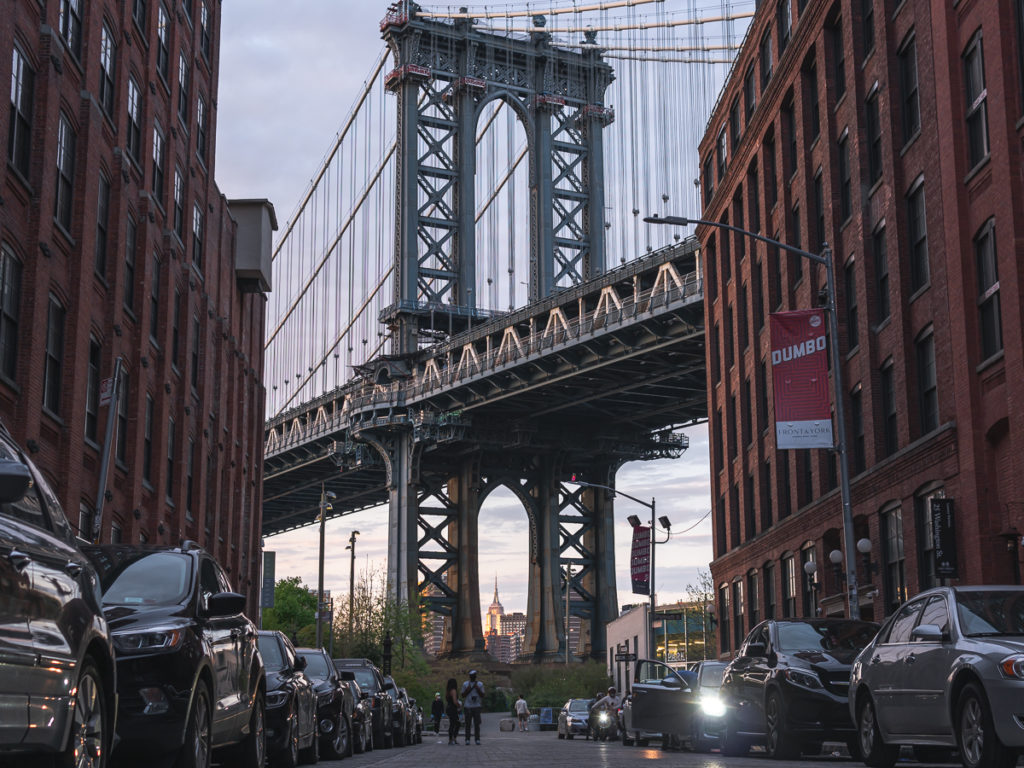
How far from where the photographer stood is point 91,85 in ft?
90.8

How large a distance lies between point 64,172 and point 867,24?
713 inches

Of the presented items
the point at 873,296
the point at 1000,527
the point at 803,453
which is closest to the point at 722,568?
the point at 803,453

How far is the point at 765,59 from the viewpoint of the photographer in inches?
1692

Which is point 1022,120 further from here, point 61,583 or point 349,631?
point 349,631

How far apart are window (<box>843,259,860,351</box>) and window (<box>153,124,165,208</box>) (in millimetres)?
16360

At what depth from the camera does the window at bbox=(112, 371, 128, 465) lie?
100 ft

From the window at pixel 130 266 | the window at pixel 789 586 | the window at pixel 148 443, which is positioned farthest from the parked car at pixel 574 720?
the window at pixel 130 266

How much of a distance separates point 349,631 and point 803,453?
39.5 m

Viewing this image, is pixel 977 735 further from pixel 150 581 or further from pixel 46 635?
pixel 46 635

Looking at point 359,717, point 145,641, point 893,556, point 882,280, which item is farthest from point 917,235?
point 145,641

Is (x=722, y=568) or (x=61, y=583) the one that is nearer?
(x=61, y=583)

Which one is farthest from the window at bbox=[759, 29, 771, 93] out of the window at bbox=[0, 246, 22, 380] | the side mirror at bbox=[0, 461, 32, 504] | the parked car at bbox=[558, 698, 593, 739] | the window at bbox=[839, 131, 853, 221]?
the side mirror at bbox=[0, 461, 32, 504]

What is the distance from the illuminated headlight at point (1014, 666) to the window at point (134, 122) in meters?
25.4

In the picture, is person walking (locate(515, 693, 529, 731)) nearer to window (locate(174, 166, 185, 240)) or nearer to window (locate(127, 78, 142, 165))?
window (locate(174, 166, 185, 240))
